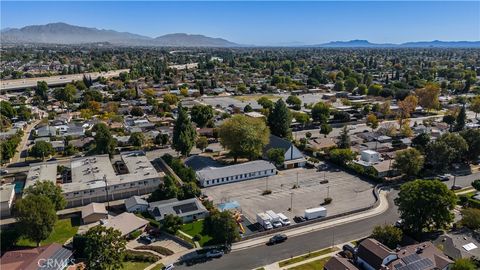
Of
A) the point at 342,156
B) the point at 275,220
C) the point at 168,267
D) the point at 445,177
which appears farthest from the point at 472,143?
the point at 168,267

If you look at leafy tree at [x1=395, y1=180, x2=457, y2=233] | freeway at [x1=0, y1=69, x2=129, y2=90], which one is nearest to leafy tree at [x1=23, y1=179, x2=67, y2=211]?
leafy tree at [x1=395, y1=180, x2=457, y2=233]

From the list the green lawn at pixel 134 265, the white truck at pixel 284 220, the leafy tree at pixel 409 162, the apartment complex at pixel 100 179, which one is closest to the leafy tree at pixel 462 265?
the white truck at pixel 284 220

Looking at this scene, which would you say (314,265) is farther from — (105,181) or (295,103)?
(295,103)

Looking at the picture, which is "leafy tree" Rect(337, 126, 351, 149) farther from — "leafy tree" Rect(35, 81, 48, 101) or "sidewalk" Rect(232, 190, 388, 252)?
"leafy tree" Rect(35, 81, 48, 101)

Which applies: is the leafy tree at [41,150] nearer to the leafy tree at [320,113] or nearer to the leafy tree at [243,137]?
the leafy tree at [243,137]

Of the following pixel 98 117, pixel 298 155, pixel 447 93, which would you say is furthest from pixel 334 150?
pixel 447 93

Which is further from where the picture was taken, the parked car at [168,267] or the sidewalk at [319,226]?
the sidewalk at [319,226]
